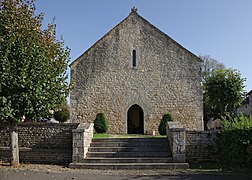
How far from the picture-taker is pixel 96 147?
11.7 m

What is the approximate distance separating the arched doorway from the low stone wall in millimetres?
8872

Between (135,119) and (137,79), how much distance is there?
3.54m

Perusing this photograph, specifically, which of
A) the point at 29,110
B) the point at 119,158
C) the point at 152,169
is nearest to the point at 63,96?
the point at 29,110

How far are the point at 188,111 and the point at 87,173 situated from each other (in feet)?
35.8

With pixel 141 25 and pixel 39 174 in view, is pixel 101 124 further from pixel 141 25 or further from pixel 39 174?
pixel 39 174

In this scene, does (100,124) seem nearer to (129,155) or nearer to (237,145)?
(129,155)

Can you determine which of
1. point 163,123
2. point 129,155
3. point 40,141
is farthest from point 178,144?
point 163,123

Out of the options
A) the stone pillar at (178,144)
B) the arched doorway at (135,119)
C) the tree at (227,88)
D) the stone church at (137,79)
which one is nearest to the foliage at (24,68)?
the stone pillar at (178,144)

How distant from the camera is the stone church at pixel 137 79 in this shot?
1869 centimetres

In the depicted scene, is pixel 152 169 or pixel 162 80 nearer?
pixel 152 169

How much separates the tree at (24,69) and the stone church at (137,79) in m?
7.69

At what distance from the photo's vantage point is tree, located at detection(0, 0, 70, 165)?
381 inches

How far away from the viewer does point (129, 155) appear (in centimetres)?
1103

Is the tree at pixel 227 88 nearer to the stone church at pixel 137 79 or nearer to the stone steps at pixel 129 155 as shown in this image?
the stone church at pixel 137 79
